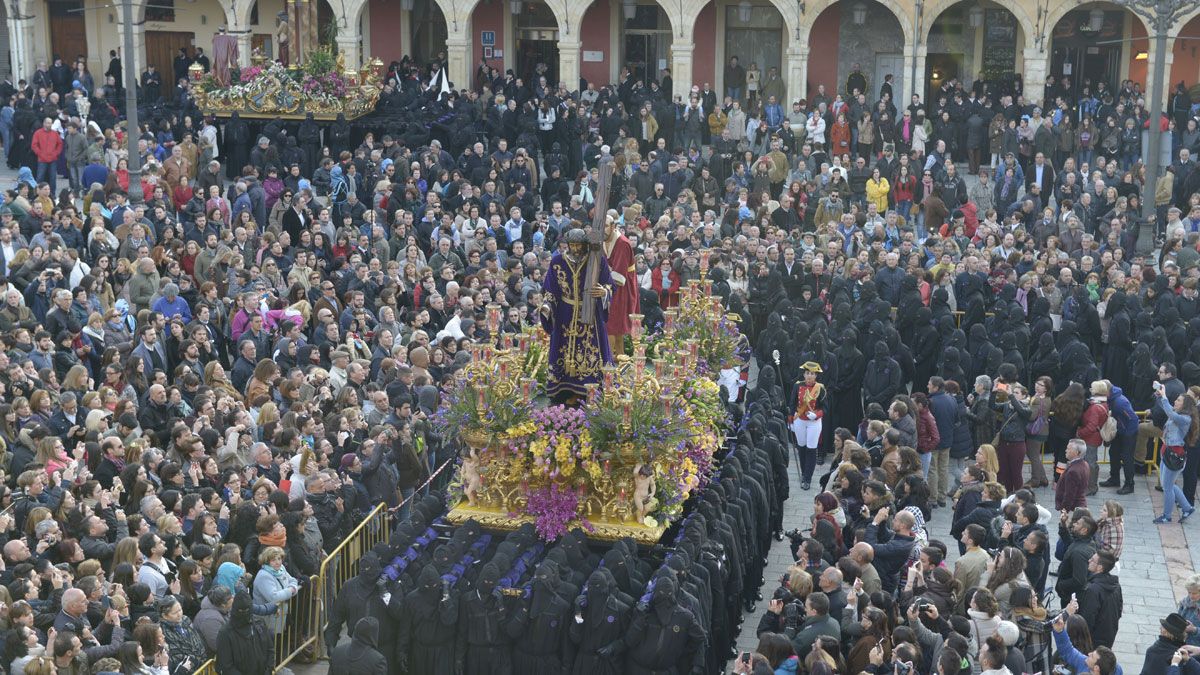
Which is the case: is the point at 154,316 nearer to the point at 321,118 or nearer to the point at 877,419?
the point at 877,419

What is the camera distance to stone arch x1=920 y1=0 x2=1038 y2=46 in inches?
1308

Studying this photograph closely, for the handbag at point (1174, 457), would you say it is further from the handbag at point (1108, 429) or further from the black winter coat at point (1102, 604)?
the black winter coat at point (1102, 604)

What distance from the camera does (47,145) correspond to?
2812 centimetres

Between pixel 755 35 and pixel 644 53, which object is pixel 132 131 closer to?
pixel 644 53

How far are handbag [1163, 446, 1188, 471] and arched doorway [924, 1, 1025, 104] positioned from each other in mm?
19118

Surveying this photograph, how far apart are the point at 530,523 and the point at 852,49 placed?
24.7m

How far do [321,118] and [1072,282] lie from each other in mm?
15065

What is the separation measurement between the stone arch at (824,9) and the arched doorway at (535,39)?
616cm

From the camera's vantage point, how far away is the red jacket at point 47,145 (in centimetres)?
2812

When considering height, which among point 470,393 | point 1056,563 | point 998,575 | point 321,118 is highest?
point 321,118

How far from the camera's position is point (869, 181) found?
27172mm

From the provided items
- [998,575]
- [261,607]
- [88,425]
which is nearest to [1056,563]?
[998,575]

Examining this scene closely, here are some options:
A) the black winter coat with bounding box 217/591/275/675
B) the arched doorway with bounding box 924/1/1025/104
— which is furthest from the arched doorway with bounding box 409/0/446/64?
the black winter coat with bounding box 217/591/275/675

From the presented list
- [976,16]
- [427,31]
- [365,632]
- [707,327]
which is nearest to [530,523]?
[365,632]
